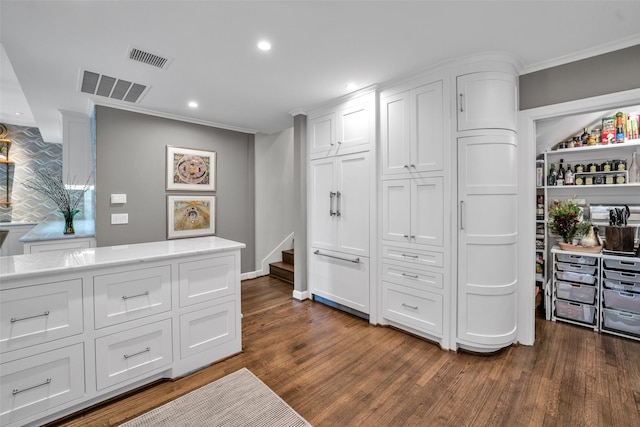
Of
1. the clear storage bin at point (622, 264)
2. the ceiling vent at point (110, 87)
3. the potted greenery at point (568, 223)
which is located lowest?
the clear storage bin at point (622, 264)

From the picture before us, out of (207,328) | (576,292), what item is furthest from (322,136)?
(576,292)

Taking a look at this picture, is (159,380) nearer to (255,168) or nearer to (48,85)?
(48,85)

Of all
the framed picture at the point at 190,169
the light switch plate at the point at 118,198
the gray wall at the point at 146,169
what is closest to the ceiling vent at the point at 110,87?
the gray wall at the point at 146,169

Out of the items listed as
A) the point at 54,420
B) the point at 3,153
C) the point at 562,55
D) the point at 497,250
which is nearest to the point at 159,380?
the point at 54,420

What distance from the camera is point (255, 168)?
15.5 feet

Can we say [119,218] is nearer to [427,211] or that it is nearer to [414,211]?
[414,211]

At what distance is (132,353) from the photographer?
1.89m

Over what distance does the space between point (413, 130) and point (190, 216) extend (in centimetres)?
318

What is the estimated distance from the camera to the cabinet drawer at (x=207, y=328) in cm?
211

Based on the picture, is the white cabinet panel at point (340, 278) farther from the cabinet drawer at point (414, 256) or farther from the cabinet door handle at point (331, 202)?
the cabinet door handle at point (331, 202)

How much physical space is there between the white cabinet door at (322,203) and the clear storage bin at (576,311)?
2.53 m

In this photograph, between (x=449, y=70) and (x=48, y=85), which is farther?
(x=48, y=85)

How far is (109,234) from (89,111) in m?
1.64

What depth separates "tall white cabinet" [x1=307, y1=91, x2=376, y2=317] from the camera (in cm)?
299
